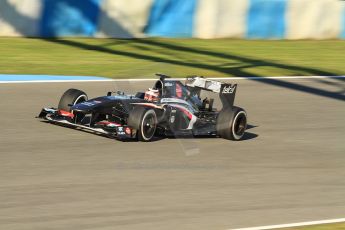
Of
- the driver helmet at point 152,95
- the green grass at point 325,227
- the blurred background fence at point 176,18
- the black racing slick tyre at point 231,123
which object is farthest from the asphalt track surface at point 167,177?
the blurred background fence at point 176,18

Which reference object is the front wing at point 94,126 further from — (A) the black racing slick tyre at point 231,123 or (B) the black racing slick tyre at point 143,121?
(A) the black racing slick tyre at point 231,123

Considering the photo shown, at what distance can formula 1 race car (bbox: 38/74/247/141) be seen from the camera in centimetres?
1000

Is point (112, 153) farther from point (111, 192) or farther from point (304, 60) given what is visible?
point (304, 60)

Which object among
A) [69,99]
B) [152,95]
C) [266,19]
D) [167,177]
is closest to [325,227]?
[167,177]

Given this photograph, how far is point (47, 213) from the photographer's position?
6945 millimetres

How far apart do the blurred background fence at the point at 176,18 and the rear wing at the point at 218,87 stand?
301 inches

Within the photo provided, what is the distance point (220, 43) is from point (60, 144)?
36.4ft

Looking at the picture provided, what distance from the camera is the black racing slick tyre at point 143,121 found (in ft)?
32.3

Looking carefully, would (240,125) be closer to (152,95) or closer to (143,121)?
(152,95)

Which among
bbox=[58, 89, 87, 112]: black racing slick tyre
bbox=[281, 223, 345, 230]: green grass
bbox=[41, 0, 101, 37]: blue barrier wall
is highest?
bbox=[41, 0, 101, 37]: blue barrier wall

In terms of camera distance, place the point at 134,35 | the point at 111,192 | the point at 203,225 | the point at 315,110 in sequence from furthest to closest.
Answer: the point at 134,35 → the point at 315,110 → the point at 111,192 → the point at 203,225

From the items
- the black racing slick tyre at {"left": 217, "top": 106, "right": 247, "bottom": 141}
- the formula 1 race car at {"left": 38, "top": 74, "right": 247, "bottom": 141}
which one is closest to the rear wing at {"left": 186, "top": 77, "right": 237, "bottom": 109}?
the formula 1 race car at {"left": 38, "top": 74, "right": 247, "bottom": 141}

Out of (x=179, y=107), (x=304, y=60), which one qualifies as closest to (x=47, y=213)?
(x=179, y=107)

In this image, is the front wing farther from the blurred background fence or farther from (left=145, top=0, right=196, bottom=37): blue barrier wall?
(left=145, top=0, right=196, bottom=37): blue barrier wall
